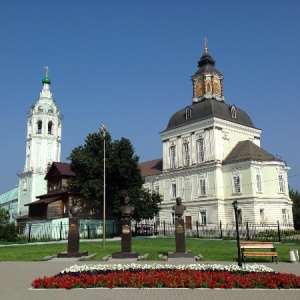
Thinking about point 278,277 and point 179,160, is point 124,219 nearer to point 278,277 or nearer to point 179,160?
point 278,277

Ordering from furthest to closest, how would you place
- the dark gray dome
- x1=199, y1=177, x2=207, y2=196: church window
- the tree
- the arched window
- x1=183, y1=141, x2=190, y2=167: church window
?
x1=183, y1=141, x2=190, y2=167: church window
the dark gray dome
x1=199, y1=177, x2=207, y2=196: church window
the arched window
the tree

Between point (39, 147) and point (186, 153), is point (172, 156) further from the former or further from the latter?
point (39, 147)

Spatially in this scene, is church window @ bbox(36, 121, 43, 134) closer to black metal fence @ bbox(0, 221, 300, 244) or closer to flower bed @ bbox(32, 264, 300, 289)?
black metal fence @ bbox(0, 221, 300, 244)

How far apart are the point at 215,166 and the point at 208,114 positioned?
798cm

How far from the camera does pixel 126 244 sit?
1806 centimetres

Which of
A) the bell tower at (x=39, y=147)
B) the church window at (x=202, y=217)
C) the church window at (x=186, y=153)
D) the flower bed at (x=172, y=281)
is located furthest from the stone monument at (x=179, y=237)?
the bell tower at (x=39, y=147)

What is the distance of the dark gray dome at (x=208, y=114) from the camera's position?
172 feet

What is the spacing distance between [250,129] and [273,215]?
15293mm

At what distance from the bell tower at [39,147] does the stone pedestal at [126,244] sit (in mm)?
55235

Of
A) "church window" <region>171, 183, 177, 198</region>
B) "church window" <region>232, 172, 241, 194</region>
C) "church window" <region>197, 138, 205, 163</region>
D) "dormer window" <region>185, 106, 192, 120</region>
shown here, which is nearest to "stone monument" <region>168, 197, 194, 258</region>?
"church window" <region>232, 172, 241, 194</region>

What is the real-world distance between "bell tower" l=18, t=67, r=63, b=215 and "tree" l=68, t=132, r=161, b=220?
99.4 ft

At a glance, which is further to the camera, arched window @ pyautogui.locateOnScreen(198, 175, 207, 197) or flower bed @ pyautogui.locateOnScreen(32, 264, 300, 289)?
arched window @ pyautogui.locateOnScreen(198, 175, 207, 197)

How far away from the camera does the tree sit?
3978 cm

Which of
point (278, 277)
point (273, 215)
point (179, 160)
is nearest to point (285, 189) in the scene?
point (273, 215)
